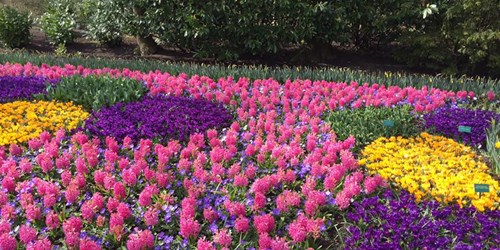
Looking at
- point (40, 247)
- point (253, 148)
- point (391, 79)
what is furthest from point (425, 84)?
point (40, 247)

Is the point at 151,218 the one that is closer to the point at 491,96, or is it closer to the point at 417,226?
the point at 417,226

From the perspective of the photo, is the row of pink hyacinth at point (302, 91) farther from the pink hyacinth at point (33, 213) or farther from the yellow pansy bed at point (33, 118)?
the pink hyacinth at point (33, 213)

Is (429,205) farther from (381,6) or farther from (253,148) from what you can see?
(381,6)

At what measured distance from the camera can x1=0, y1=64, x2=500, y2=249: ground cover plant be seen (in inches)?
114

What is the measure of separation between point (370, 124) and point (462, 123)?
93cm

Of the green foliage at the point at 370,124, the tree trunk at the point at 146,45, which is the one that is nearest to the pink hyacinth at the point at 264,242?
the green foliage at the point at 370,124

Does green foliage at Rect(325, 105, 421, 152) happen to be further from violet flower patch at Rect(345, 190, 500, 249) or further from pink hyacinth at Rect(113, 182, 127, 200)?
pink hyacinth at Rect(113, 182, 127, 200)

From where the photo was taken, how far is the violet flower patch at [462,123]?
180 inches

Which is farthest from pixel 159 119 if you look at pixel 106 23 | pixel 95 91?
pixel 106 23

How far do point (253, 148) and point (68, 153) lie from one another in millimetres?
1472

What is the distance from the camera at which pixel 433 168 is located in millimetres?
3738

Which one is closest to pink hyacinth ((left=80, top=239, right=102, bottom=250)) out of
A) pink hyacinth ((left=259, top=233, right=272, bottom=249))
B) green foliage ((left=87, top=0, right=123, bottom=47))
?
pink hyacinth ((left=259, top=233, right=272, bottom=249))

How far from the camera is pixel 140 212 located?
315 centimetres

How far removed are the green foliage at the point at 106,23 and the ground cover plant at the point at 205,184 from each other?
16.7 ft
